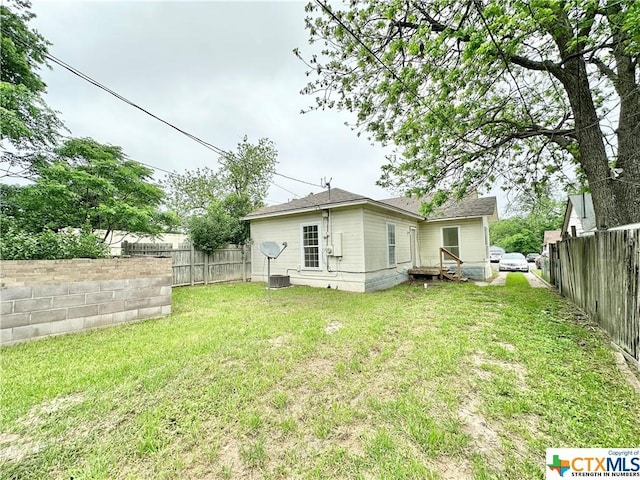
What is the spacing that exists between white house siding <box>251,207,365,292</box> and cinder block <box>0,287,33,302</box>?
710 cm

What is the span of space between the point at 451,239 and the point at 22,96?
15.3 m

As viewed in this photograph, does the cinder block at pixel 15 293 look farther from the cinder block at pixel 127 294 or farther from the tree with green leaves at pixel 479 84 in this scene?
the tree with green leaves at pixel 479 84

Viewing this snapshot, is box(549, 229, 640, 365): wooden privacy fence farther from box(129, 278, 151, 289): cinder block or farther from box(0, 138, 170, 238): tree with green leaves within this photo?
box(0, 138, 170, 238): tree with green leaves

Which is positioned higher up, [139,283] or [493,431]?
[139,283]

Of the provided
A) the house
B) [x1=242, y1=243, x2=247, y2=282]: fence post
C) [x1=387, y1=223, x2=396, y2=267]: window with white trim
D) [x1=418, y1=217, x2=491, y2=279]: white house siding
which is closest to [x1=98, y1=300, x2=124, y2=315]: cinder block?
the house

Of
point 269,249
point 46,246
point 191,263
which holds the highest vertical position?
point 46,246

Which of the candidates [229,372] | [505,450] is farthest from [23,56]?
[505,450]

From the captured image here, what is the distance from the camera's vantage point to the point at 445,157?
6309 mm

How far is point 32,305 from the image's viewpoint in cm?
410

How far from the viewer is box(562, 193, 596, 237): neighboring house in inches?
485

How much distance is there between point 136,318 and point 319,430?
4.82 meters

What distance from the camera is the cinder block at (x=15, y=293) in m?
3.86

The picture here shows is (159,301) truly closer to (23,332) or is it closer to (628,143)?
(23,332)

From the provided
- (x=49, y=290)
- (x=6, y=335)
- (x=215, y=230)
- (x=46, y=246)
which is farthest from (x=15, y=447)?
(x=215, y=230)
